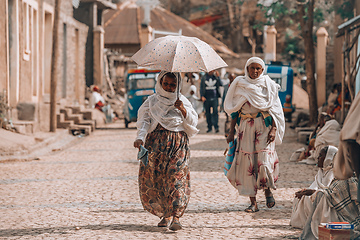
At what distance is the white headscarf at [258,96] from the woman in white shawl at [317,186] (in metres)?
1.18

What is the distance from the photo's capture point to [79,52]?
2577cm

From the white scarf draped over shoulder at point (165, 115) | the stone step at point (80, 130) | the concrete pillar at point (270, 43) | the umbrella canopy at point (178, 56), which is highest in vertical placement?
the concrete pillar at point (270, 43)

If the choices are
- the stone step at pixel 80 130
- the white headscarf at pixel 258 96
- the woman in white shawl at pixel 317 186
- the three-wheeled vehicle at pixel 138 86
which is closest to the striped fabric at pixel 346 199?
the woman in white shawl at pixel 317 186

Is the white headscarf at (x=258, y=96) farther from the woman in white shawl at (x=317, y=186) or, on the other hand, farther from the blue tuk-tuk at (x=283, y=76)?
the blue tuk-tuk at (x=283, y=76)

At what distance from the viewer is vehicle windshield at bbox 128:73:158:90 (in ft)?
71.7

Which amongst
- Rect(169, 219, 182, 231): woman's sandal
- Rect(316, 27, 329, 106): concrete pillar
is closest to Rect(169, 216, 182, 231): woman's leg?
Rect(169, 219, 182, 231): woman's sandal

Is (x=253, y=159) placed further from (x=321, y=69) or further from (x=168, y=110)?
(x=321, y=69)

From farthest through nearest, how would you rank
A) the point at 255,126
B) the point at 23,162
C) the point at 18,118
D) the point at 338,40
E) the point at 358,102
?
the point at 338,40 → the point at 18,118 → the point at 23,162 → the point at 255,126 → the point at 358,102

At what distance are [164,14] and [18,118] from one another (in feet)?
97.1

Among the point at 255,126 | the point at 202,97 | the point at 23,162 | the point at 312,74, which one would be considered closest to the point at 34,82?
the point at 202,97

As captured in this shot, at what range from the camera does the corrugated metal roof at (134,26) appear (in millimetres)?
39969

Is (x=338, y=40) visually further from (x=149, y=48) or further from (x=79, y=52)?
(x=149, y=48)

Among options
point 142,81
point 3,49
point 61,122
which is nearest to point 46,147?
point 3,49

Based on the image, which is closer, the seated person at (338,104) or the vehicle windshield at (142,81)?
the seated person at (338,104)
